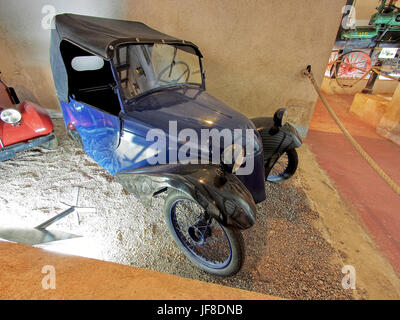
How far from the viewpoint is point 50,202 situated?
90.1 inches

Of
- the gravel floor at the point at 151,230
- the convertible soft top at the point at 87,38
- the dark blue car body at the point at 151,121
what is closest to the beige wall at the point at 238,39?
the convertible soft top at the point at 87,38

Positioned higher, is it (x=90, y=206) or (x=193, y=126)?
(x=193, y=126)

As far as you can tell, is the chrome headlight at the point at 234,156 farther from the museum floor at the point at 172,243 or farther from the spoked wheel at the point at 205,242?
the museum floor at the point at 172,243

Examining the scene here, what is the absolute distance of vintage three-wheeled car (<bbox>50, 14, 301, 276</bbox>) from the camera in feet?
4.76

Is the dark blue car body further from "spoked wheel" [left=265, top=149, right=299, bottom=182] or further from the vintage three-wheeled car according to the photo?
"spoked wheel" [left=265, top=149, right=299, bottom=182]

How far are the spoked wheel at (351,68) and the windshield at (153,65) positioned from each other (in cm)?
663

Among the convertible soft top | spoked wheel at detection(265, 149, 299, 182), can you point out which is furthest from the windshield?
spoked wheel at detection(265, 149, 299, 182)

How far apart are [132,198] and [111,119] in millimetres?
1002

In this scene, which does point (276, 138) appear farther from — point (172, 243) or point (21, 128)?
point (21, 128)

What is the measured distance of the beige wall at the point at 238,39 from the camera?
3170 millimetres

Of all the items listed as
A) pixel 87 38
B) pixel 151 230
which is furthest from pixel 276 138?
pixel 87 38
